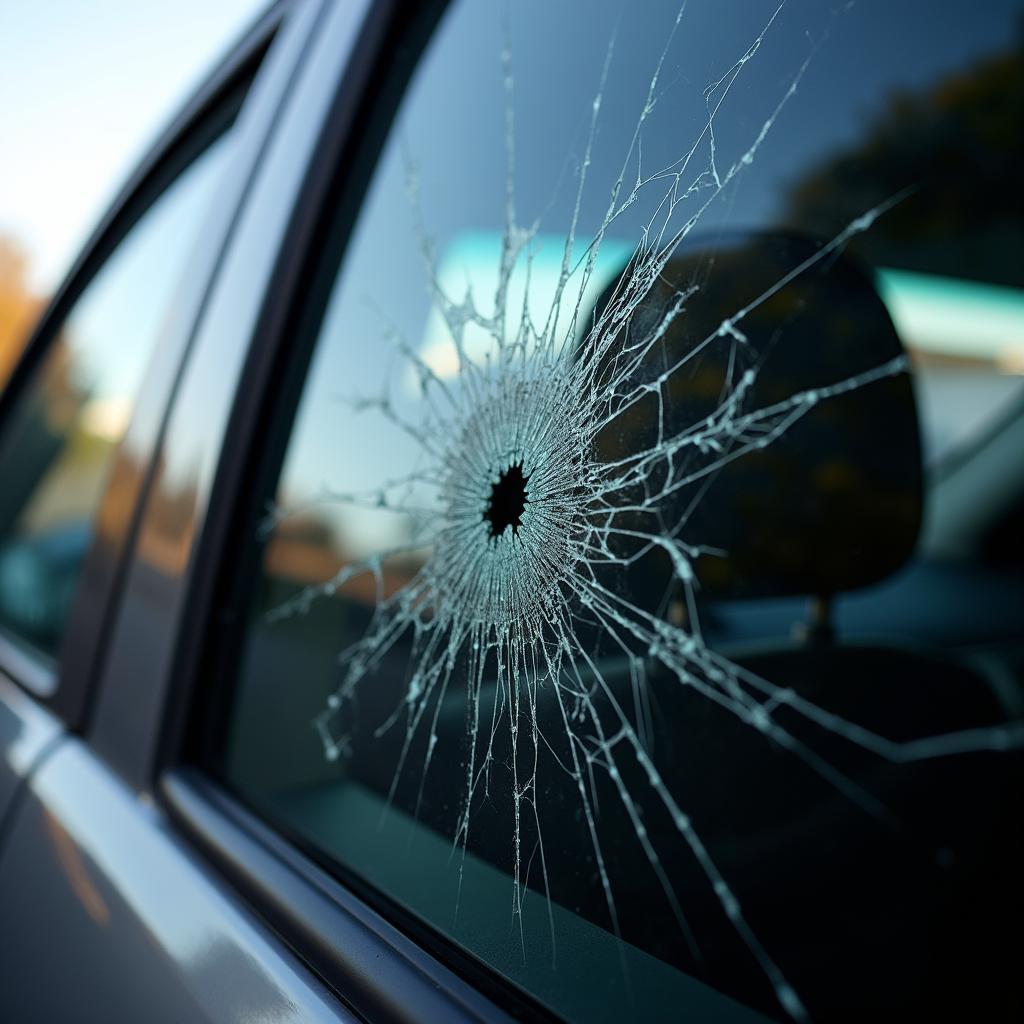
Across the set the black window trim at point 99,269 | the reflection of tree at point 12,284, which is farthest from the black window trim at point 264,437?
the reflection of tree at point 12,284

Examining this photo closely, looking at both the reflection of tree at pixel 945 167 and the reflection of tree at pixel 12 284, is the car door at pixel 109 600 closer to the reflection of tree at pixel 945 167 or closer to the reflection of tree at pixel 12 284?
the reflection of tree at pixel 945 167

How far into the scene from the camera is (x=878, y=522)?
1.12 meters

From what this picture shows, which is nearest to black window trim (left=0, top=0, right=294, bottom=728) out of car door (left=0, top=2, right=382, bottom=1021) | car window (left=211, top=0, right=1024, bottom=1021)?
car door (left=0, top=2, right=382, bottom=1021)

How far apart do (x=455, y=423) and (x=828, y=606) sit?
0.42 m

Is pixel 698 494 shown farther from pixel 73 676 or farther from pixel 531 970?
pixel 73 676

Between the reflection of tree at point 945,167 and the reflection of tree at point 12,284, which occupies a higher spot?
the reflection of tree at point 12,284

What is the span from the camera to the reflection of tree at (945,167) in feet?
2.42

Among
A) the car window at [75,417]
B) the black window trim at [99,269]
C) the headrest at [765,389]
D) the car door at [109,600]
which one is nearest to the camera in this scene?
the headrest at [765,389]

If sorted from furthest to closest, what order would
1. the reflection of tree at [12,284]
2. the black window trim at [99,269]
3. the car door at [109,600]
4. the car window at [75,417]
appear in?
the reflection of tree at [12,284], the car window at [75,417], the black window trim at [99,269], the car door at [109,600]

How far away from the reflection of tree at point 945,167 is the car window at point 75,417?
1.46m

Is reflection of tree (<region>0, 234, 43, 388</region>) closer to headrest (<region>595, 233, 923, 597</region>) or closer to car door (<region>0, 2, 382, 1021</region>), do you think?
car door (<region>0, 2, 382, 1021</region>)

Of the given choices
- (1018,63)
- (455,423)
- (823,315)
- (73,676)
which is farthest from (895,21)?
(73,676)

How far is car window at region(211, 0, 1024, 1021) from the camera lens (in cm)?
74

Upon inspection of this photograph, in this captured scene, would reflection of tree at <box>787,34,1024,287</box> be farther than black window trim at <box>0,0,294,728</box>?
No
